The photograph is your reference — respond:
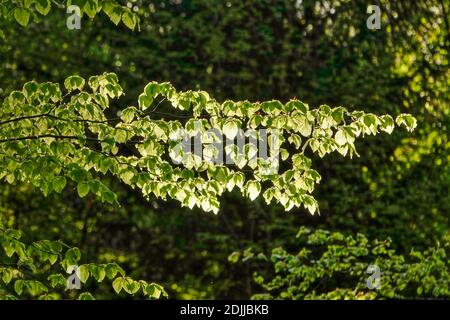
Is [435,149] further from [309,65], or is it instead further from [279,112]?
[279,112]

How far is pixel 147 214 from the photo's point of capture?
16828mm

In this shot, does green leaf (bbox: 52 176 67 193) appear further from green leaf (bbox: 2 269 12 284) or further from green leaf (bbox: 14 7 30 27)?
green leaf (bbox: 14 7 30 27)

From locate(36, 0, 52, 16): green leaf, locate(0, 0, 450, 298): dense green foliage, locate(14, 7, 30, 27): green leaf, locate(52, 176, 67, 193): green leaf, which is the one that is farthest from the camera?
locate(0, 0, 450, 298): dense green foliage

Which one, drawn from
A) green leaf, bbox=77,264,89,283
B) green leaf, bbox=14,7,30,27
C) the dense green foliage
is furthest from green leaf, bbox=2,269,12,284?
the dense green foliage

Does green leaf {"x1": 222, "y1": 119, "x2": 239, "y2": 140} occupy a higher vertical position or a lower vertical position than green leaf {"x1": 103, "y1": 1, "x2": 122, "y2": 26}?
lower

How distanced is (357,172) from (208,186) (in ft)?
33.8

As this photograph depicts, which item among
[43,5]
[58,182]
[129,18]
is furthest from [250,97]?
[43,5]

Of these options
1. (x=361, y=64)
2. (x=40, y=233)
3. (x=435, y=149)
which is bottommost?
(x=40, y=233)

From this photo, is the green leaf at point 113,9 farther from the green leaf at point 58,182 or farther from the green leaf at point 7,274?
the green leaf at point 7,274

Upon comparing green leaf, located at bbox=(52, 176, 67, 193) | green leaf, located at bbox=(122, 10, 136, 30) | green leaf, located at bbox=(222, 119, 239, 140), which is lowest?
green leaf, located at bbox=(52, 176, 67, 193)

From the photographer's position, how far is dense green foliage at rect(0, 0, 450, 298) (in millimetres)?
16547

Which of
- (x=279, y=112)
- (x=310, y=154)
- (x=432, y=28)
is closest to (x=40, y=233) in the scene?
(x=310, y=154)

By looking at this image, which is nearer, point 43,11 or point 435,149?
point 43,11
